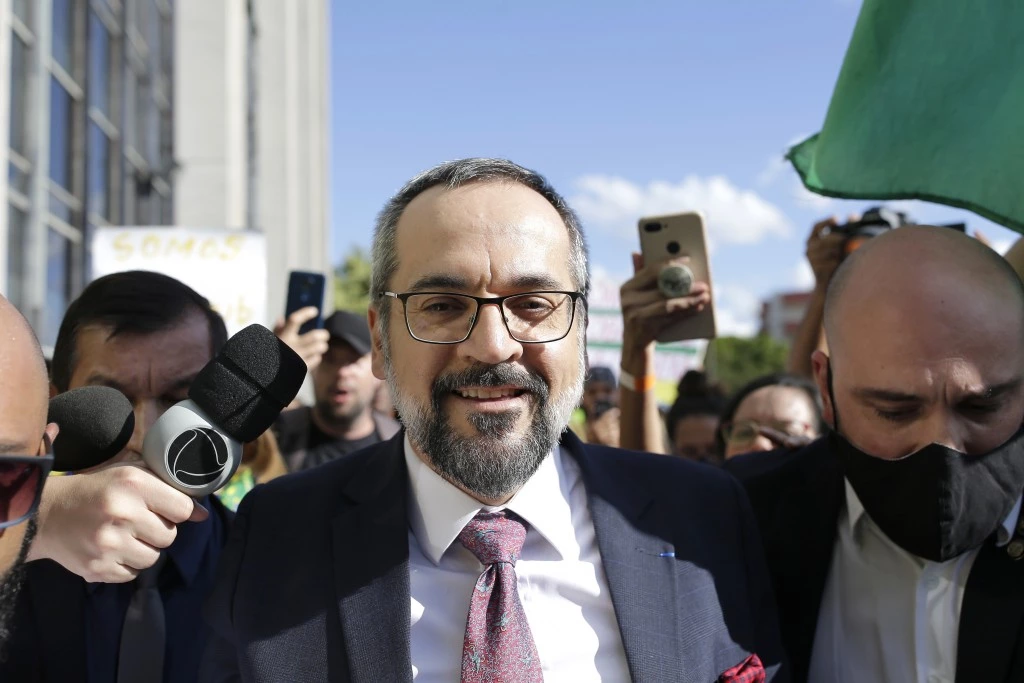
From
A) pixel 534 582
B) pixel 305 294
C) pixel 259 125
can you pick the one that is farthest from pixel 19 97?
pixel 259 125

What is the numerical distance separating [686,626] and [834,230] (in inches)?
81.5

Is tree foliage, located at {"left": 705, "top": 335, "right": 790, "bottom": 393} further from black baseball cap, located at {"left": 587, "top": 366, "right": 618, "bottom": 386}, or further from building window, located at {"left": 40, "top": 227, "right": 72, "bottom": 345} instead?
building window, located at {"left": 40, "top": 227, "right": 72, "bottom": 345}

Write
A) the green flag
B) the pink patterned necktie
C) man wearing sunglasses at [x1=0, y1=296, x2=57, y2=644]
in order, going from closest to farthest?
man wearing sunglasses at [x1=0, y1=296, x2=57, y2=644] < the pink patterned necktie < the green flag

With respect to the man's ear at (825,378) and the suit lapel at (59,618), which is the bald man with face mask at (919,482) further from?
the suit lapel at (59,618)

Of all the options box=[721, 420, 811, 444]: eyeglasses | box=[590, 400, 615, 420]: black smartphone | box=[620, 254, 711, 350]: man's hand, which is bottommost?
box=[590, 400, 615, 420]: black smartphone

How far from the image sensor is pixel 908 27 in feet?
10.0

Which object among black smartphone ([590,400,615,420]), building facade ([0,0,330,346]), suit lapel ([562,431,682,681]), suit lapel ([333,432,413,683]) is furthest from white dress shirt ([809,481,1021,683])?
building facade ([0,0,330,346])

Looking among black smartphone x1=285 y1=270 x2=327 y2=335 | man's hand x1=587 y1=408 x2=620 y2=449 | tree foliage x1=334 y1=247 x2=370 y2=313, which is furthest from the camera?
tree foliage x1=334 y1=247 x2=370 y2=313

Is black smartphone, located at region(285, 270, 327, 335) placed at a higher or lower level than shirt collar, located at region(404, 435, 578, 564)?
higher

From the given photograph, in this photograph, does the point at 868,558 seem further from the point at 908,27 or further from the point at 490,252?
the point at 908,27

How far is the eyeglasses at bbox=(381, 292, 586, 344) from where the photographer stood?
2.05 m

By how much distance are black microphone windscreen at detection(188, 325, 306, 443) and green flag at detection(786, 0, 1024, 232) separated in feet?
6.45

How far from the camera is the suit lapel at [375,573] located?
1892 mm

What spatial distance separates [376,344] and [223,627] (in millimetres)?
713
